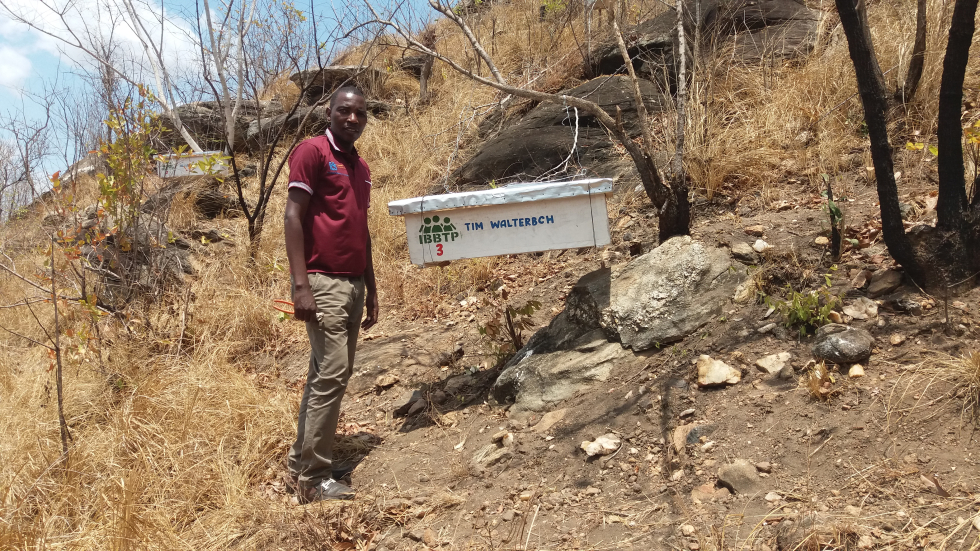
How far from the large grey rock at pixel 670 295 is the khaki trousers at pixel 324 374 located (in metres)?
1.42

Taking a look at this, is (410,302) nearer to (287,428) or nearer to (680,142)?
(287,428)

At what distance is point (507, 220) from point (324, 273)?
→ 0.97 m

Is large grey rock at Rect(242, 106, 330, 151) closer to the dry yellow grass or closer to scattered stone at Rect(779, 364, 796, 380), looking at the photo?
the dry yellow grass

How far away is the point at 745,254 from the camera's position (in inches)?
151

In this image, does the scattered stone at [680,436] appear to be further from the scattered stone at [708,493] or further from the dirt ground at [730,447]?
the scattered stone at [708,493]

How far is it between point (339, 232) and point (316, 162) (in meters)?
0.35

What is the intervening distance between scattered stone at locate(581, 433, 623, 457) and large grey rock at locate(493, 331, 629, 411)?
1.56 feet

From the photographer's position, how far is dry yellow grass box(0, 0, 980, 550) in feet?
9.91

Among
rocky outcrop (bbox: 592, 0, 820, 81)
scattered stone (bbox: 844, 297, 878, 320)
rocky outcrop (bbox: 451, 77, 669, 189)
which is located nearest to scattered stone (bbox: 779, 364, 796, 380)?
scattered stone (bbox: 844, 297, 878, 320)

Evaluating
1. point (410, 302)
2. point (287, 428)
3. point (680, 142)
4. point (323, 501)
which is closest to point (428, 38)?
point (410, 302)

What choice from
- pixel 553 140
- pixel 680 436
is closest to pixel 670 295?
pixel 680 436

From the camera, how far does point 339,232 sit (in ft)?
10.7

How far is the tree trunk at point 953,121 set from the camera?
301cm

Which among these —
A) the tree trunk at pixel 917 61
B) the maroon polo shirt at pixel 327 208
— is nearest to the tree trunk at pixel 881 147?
the tree trunk at pixel 917 61
